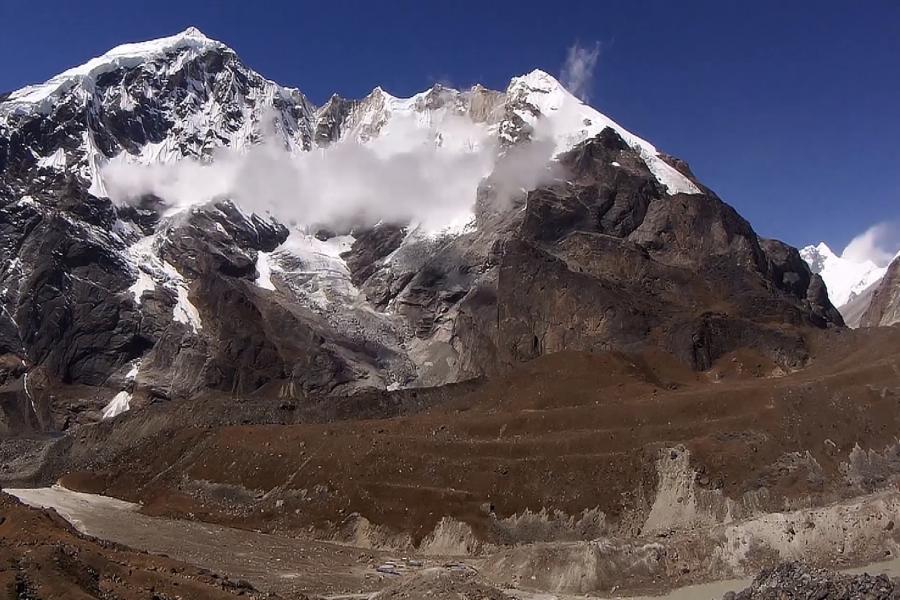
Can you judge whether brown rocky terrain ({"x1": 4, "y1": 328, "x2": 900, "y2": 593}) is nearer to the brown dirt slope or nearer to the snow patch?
the brown dirt slope

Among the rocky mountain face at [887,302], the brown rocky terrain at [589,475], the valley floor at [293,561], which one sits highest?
the rocky mountain face at [887,302]

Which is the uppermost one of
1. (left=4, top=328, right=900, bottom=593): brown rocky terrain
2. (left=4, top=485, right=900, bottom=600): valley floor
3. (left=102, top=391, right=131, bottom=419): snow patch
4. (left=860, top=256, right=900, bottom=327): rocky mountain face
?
(left=860, top=256, right=900, bottom=327): rocky mountain face

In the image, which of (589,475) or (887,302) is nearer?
→ (589,475)

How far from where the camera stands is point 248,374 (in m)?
188

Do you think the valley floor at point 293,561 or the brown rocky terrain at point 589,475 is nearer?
the valley floor at point 293,561

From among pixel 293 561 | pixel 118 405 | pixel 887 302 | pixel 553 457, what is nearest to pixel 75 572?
pixel 293 561

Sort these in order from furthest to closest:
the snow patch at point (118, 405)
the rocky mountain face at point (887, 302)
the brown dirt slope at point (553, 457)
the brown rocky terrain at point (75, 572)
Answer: the snow patch at point (118, 405) → the rocky mountain face at point (887, 302) → the brown dirt slope at point (553, 457) → the brown rocky terrain at point (75, 572)

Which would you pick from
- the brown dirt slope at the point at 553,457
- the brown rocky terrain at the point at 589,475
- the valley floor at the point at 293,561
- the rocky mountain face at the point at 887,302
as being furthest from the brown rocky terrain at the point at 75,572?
the rocky mountain face at the point at 887,302

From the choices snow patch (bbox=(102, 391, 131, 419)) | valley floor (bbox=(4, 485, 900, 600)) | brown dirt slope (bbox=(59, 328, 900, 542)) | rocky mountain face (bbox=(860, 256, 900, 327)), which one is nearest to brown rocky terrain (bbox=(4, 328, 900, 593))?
brown dirt slope (bbox=(59, 328, 900, 542))

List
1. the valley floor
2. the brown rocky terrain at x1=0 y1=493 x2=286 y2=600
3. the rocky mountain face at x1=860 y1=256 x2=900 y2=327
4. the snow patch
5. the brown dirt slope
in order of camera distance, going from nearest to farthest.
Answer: the brown rocky terrain at x1=0 y1=493 x2=286 y2=600, the valley floor, the brown dirt slope, the rocky mountain face at x1=860 y1=256 x2=900 y2=327, the snow patch

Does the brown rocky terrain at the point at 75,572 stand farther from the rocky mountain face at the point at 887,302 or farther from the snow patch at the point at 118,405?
the rocky mountain face at the point at 887,302

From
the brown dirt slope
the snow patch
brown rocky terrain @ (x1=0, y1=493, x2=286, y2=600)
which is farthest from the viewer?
the snow patch

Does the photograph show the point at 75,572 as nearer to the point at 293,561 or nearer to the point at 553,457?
the point at 293,561

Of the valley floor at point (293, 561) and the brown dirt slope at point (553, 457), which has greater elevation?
the brown dirt slope at point (553, 457)
